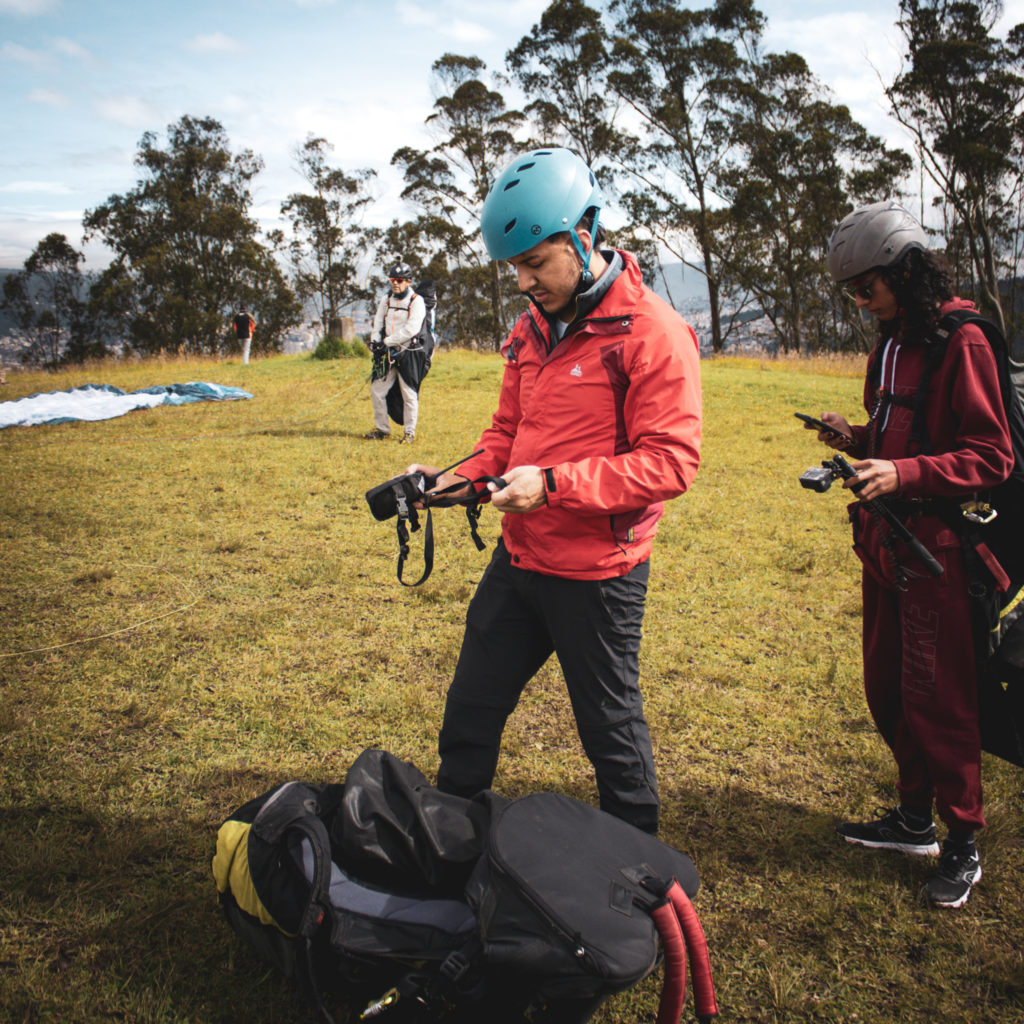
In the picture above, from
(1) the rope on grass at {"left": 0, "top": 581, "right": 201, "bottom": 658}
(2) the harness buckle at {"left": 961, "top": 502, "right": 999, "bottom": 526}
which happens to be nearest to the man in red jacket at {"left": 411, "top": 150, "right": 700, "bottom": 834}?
(2) the harness buckle at {"left": 961, "top": 502, "right": 999, "bottom": 526}

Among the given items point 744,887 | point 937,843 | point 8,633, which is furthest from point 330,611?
point 937,843

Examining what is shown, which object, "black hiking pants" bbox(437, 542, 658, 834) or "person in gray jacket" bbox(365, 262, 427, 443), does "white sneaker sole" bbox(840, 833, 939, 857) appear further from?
"person in gray jacket" bbox(365, 262, 427, 443)

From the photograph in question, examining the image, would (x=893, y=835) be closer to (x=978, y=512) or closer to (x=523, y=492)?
(x=978, y=512)

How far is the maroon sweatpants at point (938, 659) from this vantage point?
2.18 metres

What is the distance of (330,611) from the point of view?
4.46m

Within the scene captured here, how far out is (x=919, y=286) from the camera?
2150 millimetres

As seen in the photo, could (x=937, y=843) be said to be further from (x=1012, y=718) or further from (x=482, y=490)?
(x=482, y=490)

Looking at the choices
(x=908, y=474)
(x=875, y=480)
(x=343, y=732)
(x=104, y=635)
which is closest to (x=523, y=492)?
(x=875, y=480)

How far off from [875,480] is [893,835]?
1.45m

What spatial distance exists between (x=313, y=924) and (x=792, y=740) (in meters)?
2.33

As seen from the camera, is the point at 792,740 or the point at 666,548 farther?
the point at 666,548

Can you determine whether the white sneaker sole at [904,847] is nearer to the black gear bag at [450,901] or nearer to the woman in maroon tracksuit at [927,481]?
the woman in maroon tracksuit at [927,481]

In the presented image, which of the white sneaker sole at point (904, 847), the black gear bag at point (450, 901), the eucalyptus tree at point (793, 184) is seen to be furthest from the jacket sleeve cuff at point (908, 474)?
the eucalyptus tree at point (793, 184)

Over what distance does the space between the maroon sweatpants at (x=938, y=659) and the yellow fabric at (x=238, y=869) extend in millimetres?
A: 2031
